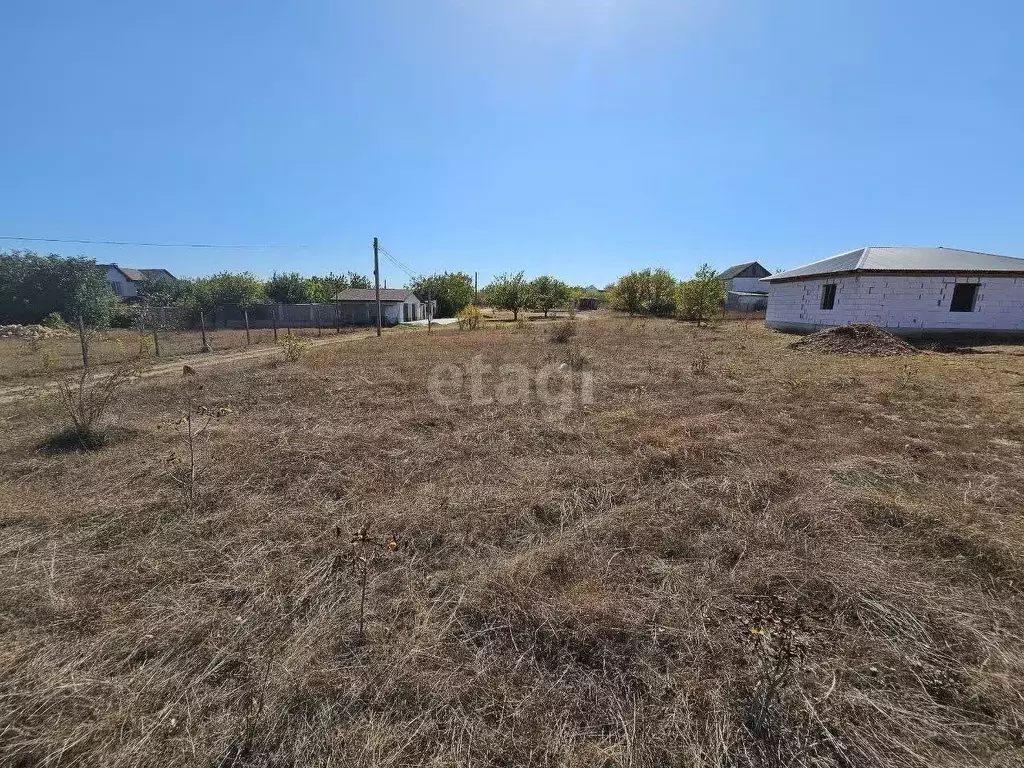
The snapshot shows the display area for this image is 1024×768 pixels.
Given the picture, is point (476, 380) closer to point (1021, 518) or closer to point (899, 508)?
point (899, 508)

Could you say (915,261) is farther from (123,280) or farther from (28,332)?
(123,280)

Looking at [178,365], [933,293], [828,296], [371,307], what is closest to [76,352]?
[178,365]

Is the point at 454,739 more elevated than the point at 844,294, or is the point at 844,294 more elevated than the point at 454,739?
the point at 844,294

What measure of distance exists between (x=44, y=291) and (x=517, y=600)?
119 ft

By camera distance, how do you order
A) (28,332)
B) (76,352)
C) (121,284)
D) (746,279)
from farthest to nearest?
(746,279)
(121,284)
(28,332)
(76,352)

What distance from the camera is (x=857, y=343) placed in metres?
12.4

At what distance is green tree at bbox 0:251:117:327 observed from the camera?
81.4ft

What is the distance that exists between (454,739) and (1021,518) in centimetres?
429

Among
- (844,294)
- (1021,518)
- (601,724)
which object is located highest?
(844,294)

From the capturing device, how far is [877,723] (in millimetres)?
1652

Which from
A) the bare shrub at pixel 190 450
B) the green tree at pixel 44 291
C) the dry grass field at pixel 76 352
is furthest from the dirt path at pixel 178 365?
the green tree at pixel 44 291

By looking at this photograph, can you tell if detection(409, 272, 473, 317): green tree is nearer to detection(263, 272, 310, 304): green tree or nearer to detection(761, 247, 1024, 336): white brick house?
detection(263, 272, 310, 304): green tree

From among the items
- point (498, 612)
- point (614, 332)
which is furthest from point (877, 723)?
point (614, 332)

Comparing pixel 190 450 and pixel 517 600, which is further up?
pixel 190 450
